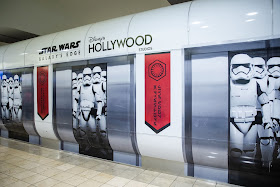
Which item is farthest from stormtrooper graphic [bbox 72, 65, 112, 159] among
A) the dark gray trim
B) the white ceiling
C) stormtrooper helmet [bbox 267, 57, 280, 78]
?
stormtrooper helmet [bbox 267, 57, 280, 78]

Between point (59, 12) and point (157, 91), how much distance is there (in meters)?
4.13

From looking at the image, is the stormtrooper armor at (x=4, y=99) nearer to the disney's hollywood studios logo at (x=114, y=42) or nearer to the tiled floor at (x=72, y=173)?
the tiled floor at (x=72, y=173)

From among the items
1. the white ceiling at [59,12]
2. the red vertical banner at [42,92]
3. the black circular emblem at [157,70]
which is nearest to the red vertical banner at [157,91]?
the black circular emblem at [157,70]

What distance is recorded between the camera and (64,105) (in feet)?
14.9

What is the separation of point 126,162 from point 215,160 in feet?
5.66

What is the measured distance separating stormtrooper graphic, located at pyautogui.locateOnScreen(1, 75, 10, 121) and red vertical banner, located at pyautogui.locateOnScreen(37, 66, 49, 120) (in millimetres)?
1602

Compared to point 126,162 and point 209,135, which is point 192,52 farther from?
point 126,162

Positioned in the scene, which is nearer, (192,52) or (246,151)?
(246,151)

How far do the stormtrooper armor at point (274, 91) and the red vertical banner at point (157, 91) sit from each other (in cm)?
142

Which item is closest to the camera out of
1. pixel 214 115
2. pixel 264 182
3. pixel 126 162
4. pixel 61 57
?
pixel 264 182

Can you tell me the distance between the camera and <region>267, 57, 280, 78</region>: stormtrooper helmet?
2.55 metres

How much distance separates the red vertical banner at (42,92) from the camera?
4.82 m

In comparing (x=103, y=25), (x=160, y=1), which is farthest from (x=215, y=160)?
(x=160, y=1)

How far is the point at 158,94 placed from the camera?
3320 millimetres
